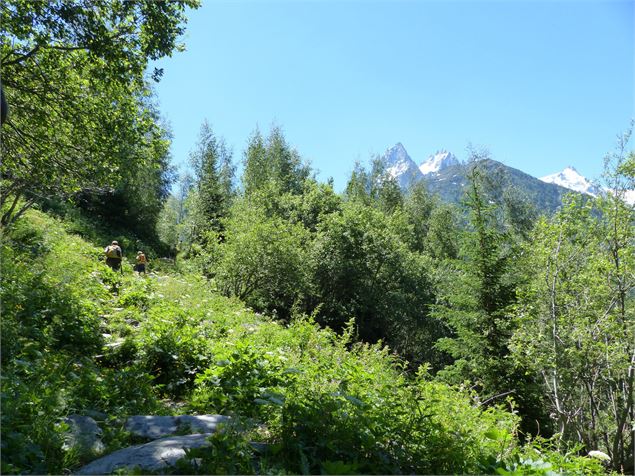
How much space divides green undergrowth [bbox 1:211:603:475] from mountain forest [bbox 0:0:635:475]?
1.0 inches

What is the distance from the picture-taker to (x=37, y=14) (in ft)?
25.1

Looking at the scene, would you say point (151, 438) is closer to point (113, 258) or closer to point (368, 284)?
point (113, 258)

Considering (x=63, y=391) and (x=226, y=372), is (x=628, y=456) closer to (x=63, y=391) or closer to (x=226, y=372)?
(x=226, y=372)

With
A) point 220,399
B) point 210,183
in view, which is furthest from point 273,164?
point 220,399

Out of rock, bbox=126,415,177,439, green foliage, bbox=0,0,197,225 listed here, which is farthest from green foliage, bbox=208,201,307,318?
rock, bbox=126,415,177,439

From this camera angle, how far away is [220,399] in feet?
17.9

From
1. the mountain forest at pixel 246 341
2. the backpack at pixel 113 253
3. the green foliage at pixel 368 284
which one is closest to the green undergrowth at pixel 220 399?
the mountain forest at pixel 246 341

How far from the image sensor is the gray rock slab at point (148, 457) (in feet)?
11.2

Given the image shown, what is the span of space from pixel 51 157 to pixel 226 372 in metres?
7.19

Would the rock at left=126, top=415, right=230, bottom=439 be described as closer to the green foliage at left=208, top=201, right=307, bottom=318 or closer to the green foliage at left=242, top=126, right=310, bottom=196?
the green foliage at left=208, top=201, right=307, bottom=318

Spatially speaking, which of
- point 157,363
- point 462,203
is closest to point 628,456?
point 462,203

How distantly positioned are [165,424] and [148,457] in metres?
1.06

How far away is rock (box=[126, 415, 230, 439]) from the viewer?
4.40 m

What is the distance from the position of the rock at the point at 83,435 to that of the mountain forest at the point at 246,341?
20mm
